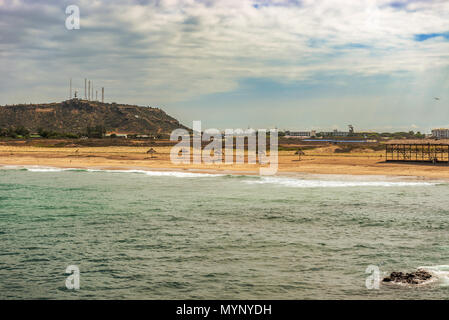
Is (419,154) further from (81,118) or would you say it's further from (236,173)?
(81,118)

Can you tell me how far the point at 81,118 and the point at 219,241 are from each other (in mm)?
154311

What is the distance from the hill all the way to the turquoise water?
128 meters

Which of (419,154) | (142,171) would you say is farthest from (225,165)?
(419,154)

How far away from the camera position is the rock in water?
12422mm

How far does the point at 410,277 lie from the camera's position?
41.4ft

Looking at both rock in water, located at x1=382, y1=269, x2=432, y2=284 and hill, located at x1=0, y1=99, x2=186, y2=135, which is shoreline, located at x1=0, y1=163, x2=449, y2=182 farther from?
hill, located at x1=0, y1=99, x2=186, y2=135

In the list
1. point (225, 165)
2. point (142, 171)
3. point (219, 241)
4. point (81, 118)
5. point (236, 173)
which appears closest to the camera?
point (219, 241)

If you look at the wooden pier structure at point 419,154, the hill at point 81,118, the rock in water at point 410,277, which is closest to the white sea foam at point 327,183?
the wooden pier structure at point 419,154

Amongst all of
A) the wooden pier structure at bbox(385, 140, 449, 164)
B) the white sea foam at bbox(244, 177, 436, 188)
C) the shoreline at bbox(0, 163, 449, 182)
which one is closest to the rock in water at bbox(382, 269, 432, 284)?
the white sea foam at bbox(244, 177, 436, 188)

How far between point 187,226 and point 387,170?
29.4 metres

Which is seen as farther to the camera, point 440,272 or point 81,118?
point 81,118

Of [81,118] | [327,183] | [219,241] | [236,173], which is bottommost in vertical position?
[219,241]
